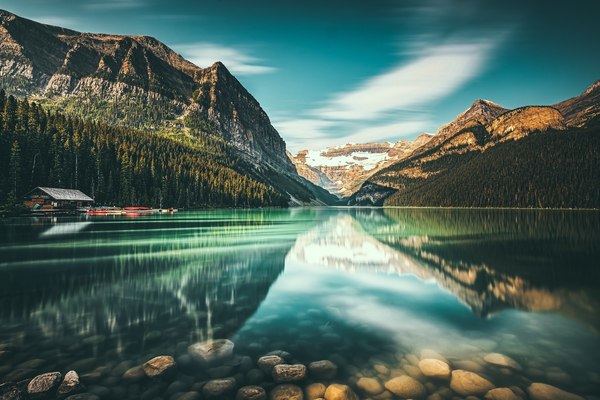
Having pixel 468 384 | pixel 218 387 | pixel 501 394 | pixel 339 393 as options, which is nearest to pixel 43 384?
pixel 218 387

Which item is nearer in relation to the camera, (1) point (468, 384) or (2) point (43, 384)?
(2) point (43, 384)

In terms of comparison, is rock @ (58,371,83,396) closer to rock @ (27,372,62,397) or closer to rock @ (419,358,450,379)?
rock @ (27,372,62,397)

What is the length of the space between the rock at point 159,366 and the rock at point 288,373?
341 cm

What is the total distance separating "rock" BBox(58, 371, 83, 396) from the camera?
9.27m

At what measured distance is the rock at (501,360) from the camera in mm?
11414

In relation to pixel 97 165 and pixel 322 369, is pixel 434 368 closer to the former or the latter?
pixel 322 369

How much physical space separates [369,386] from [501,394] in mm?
3722

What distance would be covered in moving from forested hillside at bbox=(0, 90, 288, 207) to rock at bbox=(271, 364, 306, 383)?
98664mm

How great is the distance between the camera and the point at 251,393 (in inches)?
372

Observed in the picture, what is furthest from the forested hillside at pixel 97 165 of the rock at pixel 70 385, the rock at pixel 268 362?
the rock at pixel 268 362

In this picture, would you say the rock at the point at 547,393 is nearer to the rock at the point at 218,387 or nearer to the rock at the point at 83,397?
the rock at the point at 218,387

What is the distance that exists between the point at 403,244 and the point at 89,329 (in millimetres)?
39834

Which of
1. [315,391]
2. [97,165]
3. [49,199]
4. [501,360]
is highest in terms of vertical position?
[97,165]

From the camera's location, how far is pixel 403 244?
46.4 metres
